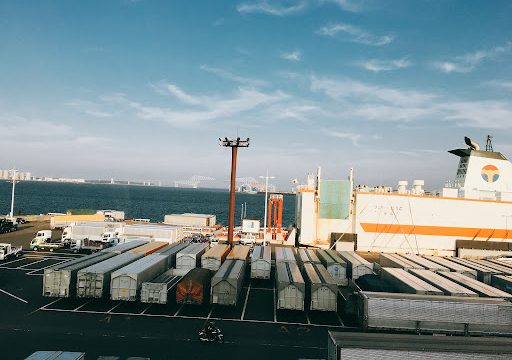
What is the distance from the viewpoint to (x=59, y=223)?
7531 centimetres

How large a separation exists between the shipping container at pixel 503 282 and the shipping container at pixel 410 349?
1797cm

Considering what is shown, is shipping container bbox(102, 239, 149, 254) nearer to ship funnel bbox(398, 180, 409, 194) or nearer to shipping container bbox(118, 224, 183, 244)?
shipping container bbox(118, 224, 183, 244)

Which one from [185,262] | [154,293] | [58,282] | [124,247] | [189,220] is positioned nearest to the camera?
[154,293]

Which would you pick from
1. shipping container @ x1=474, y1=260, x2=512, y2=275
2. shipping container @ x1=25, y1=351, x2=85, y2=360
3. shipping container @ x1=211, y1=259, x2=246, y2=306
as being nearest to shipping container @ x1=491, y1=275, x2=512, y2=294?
shipping container @ x1=474, y1=260, x2=512, y2=275

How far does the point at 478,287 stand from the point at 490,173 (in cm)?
3749

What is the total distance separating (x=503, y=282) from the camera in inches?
1378

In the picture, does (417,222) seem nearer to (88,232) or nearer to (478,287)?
(478,287)

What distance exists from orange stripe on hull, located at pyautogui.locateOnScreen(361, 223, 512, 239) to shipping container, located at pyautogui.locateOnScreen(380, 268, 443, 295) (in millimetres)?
19631

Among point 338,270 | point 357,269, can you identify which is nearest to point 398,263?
point 357,269

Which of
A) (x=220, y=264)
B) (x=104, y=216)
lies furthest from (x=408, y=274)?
(x=104, y=216)

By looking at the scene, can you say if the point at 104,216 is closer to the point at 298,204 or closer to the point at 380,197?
the point at 298,204

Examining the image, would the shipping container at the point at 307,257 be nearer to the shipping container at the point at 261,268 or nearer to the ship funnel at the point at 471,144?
the shipping container at the point at 261,268

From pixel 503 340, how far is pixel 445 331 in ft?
18.1

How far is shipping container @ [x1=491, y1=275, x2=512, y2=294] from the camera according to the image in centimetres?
3419
